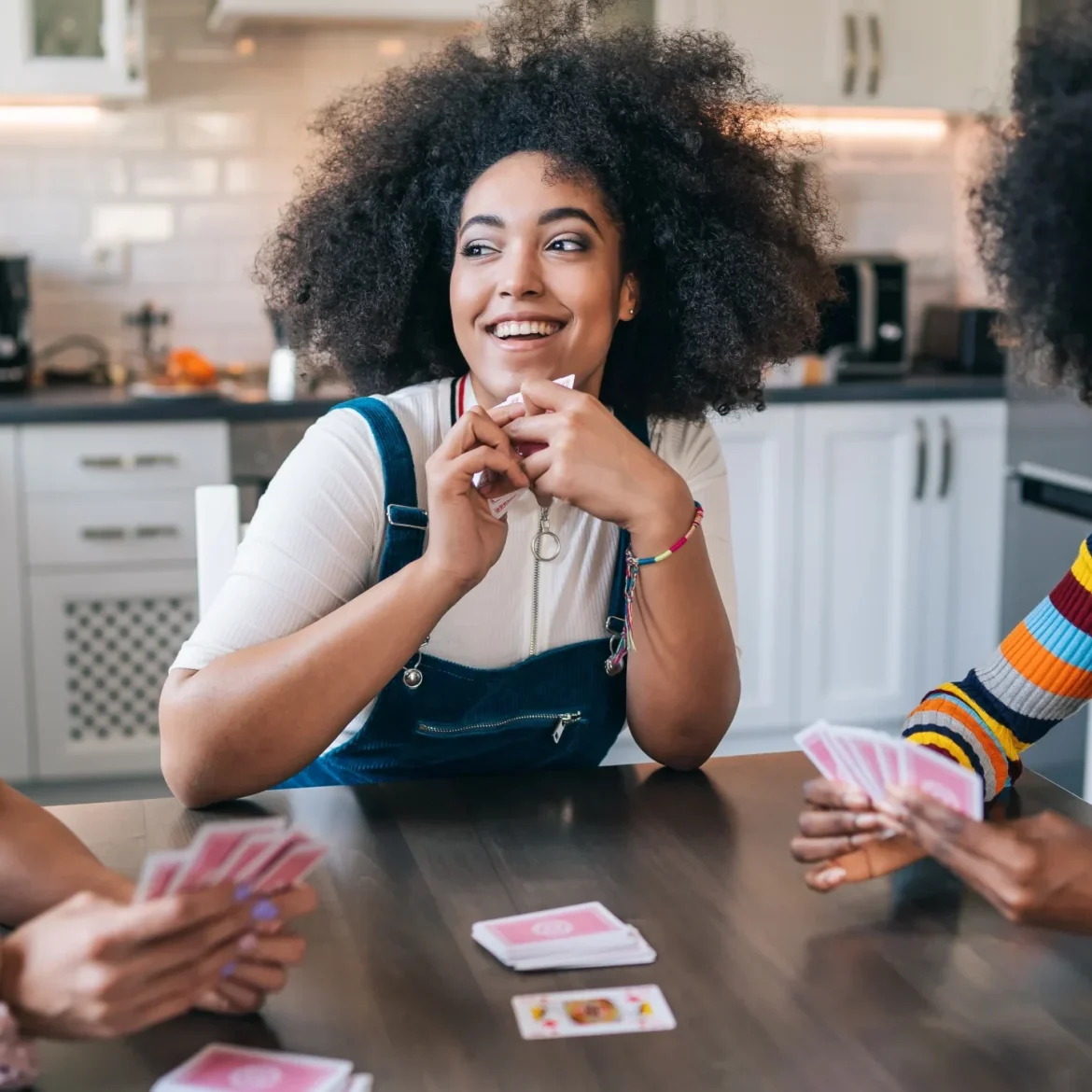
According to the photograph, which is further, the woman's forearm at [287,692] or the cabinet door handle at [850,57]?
the cabinet door handle at [850,57]

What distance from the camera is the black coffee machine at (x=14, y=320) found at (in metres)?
3.70

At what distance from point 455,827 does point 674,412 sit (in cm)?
74

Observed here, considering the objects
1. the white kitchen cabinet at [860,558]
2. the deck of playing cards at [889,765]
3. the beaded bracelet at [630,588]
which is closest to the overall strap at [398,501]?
the beaded bracelet at [630,588]

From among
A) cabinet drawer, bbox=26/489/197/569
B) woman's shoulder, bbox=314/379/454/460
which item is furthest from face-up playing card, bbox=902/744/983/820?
cabinet drawer, bbox=26/489/197/569

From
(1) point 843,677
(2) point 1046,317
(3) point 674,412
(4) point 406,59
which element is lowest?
(1) point 843,677

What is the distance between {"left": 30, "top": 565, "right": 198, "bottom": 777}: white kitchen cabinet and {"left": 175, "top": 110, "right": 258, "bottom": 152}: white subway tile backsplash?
1.27 meters

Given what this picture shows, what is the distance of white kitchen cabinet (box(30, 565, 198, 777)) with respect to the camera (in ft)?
11.6

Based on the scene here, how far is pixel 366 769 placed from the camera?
1.65m

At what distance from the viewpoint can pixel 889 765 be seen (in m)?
1.08

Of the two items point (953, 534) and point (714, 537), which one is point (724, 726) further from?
point (953, 534)

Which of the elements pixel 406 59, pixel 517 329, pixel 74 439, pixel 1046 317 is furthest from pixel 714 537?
pixel 406 59

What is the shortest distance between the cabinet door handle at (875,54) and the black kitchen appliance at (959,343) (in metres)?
0.68

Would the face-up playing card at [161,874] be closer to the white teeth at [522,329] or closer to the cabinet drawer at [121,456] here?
the white teeth at [522,329]

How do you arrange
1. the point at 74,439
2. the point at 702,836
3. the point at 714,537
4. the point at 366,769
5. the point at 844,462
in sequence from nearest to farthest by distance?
the point at 702,836, the point at 366,769, the point at 714,537, the point at 74,439, the point at 844,462
